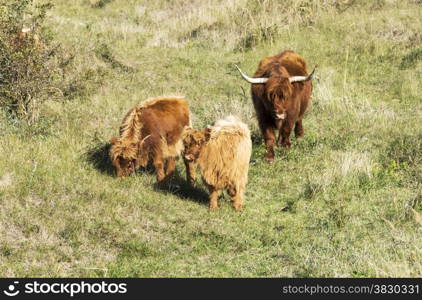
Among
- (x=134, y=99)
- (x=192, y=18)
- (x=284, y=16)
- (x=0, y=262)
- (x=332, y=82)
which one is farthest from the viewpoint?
(x=192, y=18)

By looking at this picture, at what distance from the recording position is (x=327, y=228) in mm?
6418

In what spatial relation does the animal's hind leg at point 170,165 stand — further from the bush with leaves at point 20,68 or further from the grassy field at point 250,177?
the bush with leaves at point 20,68

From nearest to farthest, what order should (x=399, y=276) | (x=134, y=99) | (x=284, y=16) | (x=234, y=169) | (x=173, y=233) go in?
(x=399, y=276) < (x=173, y=233) < (x=234, y=169) < (x=134, y=99) < (x=284, y=16)

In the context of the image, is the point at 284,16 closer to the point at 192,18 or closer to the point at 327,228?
the point at 192,18

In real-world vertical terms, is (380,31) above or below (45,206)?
below

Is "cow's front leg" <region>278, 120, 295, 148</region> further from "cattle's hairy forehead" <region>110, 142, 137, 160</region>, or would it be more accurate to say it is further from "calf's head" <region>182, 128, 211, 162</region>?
"cattle's hairy forehead" <region>110, 142, 137, 160</region>

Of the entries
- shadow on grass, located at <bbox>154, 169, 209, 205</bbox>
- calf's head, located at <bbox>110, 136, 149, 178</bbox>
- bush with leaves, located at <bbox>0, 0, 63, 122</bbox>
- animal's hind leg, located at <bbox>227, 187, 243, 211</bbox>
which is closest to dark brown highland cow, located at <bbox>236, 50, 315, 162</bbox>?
Answer: shadow on grass, located at <bbox>154, 169, 209, 205</bbox>

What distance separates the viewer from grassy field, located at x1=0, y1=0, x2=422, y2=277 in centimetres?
568

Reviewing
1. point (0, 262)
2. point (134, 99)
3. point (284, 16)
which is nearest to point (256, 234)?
point (0, 262)

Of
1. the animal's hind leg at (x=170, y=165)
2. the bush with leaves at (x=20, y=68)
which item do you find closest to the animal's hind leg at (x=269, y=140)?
the animal's hind leg at (x=170, y=165)

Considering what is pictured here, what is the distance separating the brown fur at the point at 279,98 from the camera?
8.33 metres

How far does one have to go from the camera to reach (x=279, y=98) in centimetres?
832

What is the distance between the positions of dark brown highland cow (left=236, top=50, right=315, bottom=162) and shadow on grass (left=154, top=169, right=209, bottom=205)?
1.40 m

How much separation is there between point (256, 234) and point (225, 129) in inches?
52.2
